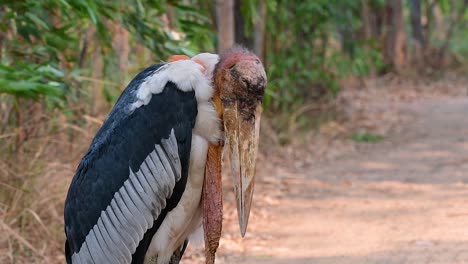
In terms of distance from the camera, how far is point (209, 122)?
13.5 feet

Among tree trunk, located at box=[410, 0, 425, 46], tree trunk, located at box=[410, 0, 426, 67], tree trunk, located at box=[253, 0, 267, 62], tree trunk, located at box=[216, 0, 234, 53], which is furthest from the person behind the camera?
tree trunk, located at box=[410, 0, 425, 46]

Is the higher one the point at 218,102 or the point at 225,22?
the point at 218,102

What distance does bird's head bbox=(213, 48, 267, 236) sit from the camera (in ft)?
13.4

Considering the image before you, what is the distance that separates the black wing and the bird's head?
0.15m

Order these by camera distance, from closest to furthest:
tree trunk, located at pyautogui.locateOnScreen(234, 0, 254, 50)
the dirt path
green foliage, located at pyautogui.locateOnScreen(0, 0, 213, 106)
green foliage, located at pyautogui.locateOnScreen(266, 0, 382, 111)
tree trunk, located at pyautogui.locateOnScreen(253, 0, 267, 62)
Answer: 1. green foliage, located at pyautogui.locateOnScreen(0, 0, 213, 106)
2. the dirt path
3. tree trunk, located at pyautogui.locateOnScreen(253, 0, 267, 62)
4. tree trunk, located at pyautogui.locateOnScreen(234, 0, 254, 50)
5. green foliage, located at pyautogui.locateOnScreen(266, 0, 382, 111)

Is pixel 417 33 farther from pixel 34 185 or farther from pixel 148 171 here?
pixel 148 171

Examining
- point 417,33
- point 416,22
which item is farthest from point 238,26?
point 416,22

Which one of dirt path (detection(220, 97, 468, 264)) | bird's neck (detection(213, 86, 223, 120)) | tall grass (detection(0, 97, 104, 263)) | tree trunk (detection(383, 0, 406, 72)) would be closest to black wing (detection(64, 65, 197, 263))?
bird's neck (detection(213, 86, 223, 120))

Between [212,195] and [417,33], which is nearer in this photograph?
[212,195]

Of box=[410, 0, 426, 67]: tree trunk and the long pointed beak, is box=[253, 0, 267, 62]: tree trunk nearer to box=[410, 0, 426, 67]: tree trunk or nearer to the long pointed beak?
the long pointed beak

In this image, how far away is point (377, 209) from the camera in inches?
298

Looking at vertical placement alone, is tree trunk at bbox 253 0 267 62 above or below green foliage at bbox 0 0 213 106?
below

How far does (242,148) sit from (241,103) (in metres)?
0.20

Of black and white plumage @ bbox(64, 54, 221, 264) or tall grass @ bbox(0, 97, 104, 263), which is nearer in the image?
black and white plumage @ bbox(64, 54, 221, 264)
